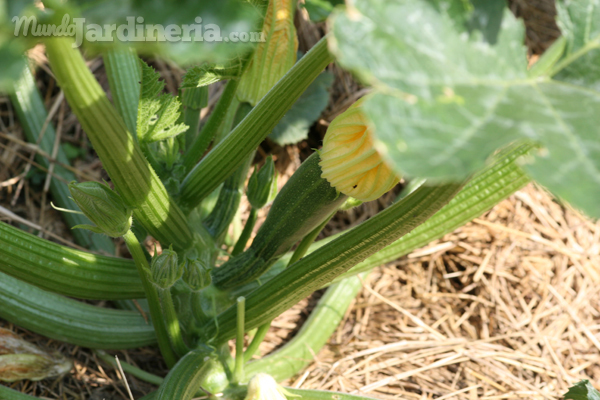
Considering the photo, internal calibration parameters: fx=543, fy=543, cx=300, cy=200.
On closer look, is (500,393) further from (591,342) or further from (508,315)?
(591,342)

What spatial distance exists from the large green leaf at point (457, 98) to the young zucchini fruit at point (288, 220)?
49 centimetres

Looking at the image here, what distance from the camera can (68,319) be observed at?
1303 mm

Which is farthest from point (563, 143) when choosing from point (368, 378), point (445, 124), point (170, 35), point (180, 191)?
point (368, 378)

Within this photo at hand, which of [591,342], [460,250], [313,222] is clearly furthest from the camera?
[460,250]

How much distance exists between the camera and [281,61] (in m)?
1.22

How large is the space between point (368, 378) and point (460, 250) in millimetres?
583

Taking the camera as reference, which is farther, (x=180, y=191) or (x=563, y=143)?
(x=180, y=191)

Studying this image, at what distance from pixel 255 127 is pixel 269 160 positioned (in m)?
0.29

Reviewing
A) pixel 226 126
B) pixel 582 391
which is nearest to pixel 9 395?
pixel 226 126

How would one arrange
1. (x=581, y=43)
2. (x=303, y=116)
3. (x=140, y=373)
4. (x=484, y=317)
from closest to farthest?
(x=581, y=43) < (x=140, y=373) < (x=484, y=317) < (x=303, y=116)

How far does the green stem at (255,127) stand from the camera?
876mm

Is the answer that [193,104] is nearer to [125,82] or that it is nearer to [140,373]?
[125,82]

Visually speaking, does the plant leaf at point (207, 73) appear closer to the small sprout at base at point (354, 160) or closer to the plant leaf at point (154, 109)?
the plant leaf at point (154, 109)

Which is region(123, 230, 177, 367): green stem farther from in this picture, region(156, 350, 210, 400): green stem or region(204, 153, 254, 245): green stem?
region(204, 153, 254, 245): green stem
